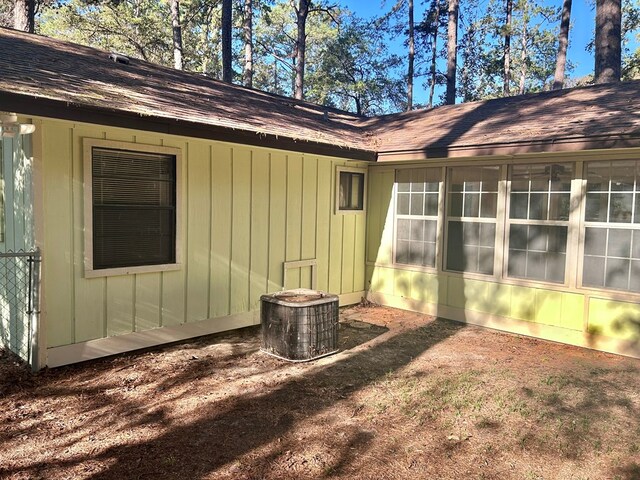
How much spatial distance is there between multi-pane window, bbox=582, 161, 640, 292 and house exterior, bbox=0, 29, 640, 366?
0.05 ft

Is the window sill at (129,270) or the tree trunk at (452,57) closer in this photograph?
the window sill at (129,270)

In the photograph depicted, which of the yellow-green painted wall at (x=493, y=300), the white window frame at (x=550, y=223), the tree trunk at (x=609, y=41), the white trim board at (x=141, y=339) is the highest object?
the tree trunk at (x=609, y=41)

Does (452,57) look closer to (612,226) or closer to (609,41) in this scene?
(609,41)

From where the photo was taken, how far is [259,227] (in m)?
5.73

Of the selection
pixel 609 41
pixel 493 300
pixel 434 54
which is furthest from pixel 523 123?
pixel 434 54

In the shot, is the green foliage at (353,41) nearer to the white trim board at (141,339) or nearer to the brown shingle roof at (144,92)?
the brown shingle roof at (144,92)

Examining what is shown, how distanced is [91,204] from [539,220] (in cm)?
500

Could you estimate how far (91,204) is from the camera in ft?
13.9

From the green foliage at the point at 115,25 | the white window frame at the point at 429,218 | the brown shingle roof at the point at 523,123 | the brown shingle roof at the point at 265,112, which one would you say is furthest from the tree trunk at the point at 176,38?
the white window frame at the point at 429,218

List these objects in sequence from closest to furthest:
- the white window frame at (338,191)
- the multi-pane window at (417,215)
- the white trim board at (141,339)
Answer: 1. the white trim board at (141,339)
2. the multi-pane window at (417,215)
3. the white window frame at (338,191)

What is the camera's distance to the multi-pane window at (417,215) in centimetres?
655

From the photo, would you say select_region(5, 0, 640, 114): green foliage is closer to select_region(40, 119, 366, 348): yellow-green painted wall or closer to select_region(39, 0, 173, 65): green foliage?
select_region(39, 0, 173, 65): green foliage

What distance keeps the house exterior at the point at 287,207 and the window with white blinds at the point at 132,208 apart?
2cm

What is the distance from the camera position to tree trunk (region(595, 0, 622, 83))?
960 centimetres
